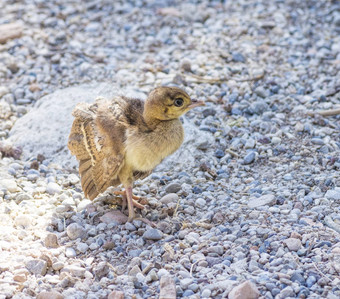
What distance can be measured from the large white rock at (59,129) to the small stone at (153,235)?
A: 129cm

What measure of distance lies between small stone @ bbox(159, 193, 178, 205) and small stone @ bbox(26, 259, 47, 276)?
54.8 inches

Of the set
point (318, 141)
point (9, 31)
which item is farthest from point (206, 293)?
point (9, 31)

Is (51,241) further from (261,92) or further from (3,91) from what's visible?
(261,92)

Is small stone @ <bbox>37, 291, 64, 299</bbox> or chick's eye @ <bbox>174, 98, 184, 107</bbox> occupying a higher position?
chick's eye @ <bbox>174, 98, 184, 107</bbox>

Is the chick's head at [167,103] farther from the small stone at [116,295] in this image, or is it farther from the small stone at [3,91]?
the small stone at [3,91]

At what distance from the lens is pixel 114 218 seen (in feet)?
16.8

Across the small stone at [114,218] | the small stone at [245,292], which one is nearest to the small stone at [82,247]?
the small stone at [114,218]

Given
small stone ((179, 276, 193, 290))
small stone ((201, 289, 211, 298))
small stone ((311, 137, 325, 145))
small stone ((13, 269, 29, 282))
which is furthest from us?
small stone ((311, 137, 325, 145))

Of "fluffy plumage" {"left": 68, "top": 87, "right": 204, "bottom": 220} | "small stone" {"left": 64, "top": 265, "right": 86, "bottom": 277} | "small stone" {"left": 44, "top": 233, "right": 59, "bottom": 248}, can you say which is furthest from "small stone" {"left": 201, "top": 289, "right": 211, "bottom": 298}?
"small stone" {"left": 44, "top": 233, "right": 59, "bottom": 248}

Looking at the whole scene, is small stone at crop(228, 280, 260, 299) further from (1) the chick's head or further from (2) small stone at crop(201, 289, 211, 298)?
(1) the chick's head

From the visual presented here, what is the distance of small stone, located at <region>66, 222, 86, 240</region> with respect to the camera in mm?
4898

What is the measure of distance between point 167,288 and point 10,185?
2.29m

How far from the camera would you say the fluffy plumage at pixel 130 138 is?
4.90 meters

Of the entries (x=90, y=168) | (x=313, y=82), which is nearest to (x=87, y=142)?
(x=90, y=168)
